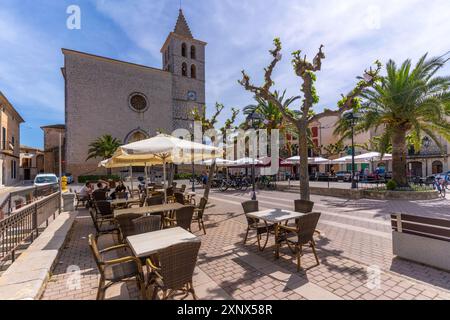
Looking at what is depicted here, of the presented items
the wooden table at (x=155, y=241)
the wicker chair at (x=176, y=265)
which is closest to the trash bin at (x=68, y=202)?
the wooden table at (x=155, y=241)

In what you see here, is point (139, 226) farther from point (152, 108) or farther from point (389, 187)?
point (152, 108)

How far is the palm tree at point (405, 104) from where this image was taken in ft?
38.8

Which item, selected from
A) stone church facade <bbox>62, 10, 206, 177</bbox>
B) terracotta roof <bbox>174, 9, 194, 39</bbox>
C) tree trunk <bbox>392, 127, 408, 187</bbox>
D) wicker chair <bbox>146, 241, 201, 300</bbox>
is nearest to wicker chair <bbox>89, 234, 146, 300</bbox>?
wicker chair <bbox>146, 241, 201, 300</bbox>

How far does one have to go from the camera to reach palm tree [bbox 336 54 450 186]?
11.8 m

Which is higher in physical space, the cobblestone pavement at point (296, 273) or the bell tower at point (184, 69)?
the bell tower at point (184, 69)

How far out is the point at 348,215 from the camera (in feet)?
27.0

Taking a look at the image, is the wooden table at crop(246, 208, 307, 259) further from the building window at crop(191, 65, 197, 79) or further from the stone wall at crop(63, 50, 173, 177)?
the building window at crop(191, 65, 197, 79)

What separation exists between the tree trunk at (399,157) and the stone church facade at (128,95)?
22.9 meters

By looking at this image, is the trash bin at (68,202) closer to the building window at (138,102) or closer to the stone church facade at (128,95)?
the stone church facade at (128,95)

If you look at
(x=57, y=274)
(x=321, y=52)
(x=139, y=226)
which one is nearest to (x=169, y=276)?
(x=139, y=226)

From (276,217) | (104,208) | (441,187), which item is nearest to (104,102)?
(104,208)

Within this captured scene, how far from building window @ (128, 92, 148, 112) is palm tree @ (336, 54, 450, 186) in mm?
31531

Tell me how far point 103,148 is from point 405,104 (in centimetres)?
3037
